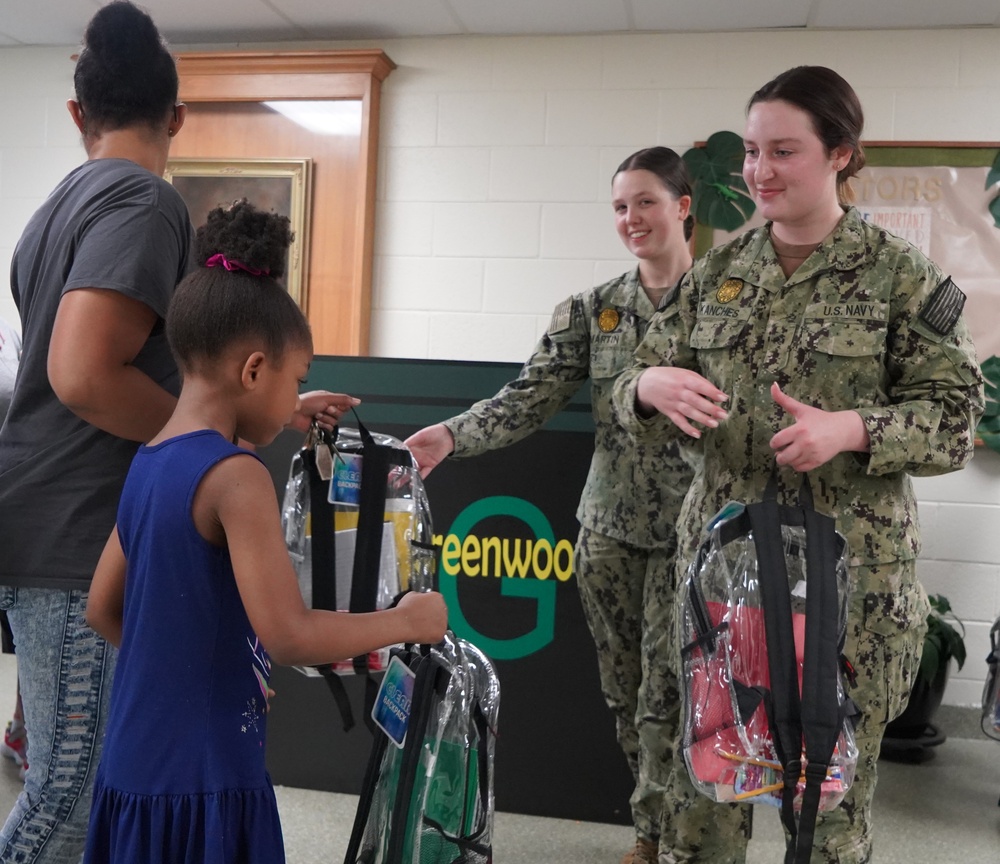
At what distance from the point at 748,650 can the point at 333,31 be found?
362 centimetres

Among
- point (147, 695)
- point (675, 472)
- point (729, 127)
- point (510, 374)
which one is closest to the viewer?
point (147, 695)

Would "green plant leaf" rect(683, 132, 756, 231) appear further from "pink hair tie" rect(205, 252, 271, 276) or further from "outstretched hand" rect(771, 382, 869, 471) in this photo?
"pink hair tie" rect(205, 252, 271, 276)

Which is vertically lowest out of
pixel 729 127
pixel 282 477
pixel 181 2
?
pixel 282 477

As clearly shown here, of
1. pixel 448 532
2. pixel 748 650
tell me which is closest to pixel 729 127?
pixel 448 532

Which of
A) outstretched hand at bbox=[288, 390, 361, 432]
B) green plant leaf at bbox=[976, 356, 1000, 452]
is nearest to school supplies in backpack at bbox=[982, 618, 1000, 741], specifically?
green plant leaf at bbox=[976, 356, 1000, 452]

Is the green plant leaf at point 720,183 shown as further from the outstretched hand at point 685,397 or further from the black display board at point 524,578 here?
the outstretched hand at point 685,397

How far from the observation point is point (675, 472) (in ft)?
7.34

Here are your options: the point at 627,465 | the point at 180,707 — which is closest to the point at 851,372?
the point at 627,465

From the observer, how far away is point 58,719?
137cm

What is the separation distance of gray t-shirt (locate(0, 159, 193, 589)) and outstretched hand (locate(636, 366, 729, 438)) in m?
0.74

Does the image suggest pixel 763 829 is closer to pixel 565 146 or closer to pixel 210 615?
pixel 210 615

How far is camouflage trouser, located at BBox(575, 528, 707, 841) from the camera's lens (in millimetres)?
2172

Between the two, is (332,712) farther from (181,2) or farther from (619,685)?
(181,2)

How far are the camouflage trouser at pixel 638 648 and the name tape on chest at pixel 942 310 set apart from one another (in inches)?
33.0
